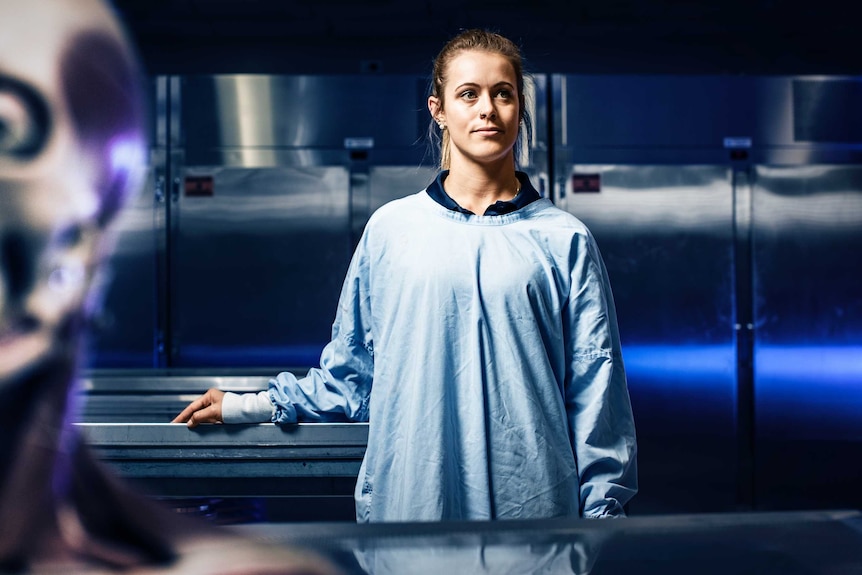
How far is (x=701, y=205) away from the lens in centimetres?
357

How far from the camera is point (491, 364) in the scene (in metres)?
1.16

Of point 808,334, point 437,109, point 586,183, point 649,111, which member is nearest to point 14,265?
point 437,109

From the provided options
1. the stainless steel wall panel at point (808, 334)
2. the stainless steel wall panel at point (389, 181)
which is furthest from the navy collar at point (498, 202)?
the stainless steel wall panel at point (808, 334)

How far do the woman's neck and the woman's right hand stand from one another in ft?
1.70

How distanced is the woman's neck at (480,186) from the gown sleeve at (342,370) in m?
0.19

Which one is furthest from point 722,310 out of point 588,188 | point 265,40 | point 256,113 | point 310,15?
point 265,40

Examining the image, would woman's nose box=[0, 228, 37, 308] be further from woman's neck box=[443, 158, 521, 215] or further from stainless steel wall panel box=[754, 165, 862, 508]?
stainless steel wall panel box=[754, 165, 862, 508]

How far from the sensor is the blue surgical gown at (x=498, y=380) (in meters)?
1.15

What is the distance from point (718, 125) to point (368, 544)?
11.9ft

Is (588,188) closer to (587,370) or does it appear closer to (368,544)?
(587,370)

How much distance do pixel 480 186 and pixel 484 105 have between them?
20cm

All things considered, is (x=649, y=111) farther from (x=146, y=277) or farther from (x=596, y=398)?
(x=596, y=398)

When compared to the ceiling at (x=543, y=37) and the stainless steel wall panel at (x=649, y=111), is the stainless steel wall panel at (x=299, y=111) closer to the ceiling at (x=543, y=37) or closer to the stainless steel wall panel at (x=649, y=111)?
the stainless steel wall panel at (x=649, y=111)

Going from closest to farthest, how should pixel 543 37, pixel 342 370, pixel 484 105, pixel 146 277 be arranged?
pixel 484 105 → pixel 342 370 → pixel 146 277 → pixel 543 37
